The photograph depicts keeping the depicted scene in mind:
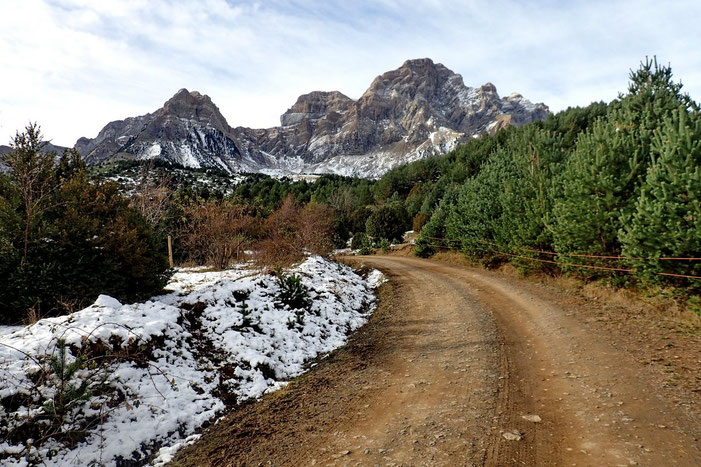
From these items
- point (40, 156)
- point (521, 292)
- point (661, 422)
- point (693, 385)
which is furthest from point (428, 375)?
point (40, 156)

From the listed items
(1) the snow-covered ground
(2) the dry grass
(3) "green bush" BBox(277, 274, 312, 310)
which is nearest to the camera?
(1) the snow-covered ground

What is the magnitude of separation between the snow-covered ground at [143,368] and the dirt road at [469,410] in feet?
2.11

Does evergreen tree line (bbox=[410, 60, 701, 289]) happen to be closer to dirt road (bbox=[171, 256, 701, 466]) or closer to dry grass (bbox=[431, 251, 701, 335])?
dry grass (bbox=[431, 251, 701, 335])

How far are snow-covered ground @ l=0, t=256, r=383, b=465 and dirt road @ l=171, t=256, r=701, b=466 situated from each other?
2.11ft

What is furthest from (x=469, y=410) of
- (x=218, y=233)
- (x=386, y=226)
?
(x=386, y=226)

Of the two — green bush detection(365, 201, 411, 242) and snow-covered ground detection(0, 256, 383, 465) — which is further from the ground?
green bush detection(365, 201, 411, 242)

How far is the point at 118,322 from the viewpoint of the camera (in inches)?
253

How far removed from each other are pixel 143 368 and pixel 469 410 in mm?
5661

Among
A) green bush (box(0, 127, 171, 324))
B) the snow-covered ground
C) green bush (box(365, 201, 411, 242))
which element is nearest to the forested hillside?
green bush (box(0, 127, 171, 324))

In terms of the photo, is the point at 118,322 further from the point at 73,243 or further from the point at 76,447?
the point at 73,243

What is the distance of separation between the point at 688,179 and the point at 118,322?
42.4 ft

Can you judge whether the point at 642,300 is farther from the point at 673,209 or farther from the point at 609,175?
the point at 609,175

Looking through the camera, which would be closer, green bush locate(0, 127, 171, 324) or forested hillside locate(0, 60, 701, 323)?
green bush locate(0, 127, 171, 324)

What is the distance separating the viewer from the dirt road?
404cm
